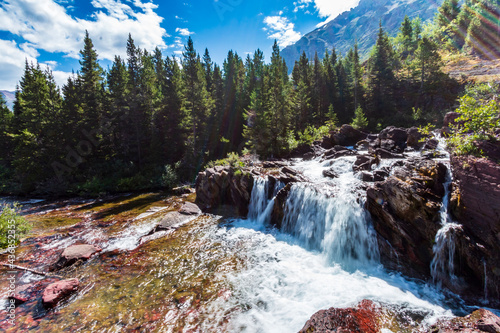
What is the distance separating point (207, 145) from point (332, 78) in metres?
39.9

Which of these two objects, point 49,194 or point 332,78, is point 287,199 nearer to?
point 49,194

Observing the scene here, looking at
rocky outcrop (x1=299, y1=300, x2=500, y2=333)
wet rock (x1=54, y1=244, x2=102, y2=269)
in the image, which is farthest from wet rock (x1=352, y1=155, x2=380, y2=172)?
wet rock (x1=54, y1=244, x2=102, y2=269)

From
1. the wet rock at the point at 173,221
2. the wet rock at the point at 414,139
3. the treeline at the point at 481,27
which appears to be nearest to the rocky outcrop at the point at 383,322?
the wet rock at the point at 173,221

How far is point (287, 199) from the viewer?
13812 mm

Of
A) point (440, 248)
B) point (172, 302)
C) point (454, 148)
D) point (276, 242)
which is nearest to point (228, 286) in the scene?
point (172, 302)

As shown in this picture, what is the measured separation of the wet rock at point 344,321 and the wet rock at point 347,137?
2630 cm

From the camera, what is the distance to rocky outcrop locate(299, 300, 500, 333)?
4898 millimetres

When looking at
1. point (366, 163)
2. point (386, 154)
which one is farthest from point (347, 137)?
point (366, 163)

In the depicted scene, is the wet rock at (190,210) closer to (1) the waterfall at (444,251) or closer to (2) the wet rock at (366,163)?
(2) the wet rock at (366,163)

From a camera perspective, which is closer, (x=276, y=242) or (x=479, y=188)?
(x=479, y=188)

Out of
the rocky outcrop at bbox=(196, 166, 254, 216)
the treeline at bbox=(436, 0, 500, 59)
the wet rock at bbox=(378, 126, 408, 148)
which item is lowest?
the rocky outcrop at bbox=(196, 166, 254, 216)

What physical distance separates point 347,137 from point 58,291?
32893mm

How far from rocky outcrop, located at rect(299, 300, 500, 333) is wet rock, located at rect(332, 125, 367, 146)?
25.7m

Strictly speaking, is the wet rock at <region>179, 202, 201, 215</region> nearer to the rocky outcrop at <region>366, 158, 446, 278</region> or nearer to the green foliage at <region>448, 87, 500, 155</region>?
the rocky outcrop at <region>366, 158, 446, 278</region>
